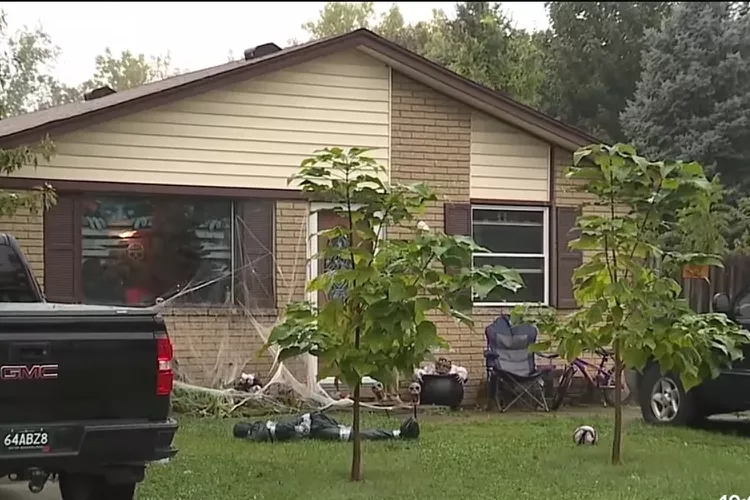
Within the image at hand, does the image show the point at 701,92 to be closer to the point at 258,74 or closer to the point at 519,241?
the point at 519,241

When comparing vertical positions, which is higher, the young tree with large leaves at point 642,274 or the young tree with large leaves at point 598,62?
the young tree with large leaves at point 598,62

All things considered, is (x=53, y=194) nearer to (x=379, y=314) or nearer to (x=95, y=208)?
(x=95, y=208)

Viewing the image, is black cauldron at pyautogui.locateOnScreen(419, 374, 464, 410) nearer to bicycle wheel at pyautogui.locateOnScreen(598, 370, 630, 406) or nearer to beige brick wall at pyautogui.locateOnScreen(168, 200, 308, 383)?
beige brick wall at pyautogui.locateOnScreen(168, 200, 308, 383)

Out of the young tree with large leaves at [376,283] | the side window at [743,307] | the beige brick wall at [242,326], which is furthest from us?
the beige brick wall at [242,326]

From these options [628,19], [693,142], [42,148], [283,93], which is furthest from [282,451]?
[628,19]

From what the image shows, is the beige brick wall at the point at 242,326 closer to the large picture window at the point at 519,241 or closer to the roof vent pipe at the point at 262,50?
the large picture window at the point at 519,241

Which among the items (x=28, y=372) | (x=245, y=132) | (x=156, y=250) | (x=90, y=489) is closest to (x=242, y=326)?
(x=156, y=250)

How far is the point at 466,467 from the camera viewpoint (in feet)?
27.2

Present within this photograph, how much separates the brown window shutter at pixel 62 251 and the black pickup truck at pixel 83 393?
541 cm

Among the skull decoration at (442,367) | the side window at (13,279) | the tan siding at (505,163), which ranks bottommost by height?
the skull decoration at (442,367)

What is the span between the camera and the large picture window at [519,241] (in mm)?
13328

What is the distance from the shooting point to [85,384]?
19.1ft

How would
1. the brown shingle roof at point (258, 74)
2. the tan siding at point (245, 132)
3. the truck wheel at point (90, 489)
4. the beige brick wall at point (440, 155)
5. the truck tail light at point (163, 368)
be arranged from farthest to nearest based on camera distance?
the beige brick wall at point (440, 155)
the tan siding at point (245, 132)
the brown shingle roof at point (258, 74)
the truck wheel at point (90, 489)
the truck tail light at point (163, 368)

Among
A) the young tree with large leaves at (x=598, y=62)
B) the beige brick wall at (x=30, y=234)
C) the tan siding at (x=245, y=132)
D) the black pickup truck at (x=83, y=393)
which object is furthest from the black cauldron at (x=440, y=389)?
the young tree with large leaves at (x=598, y=62)
